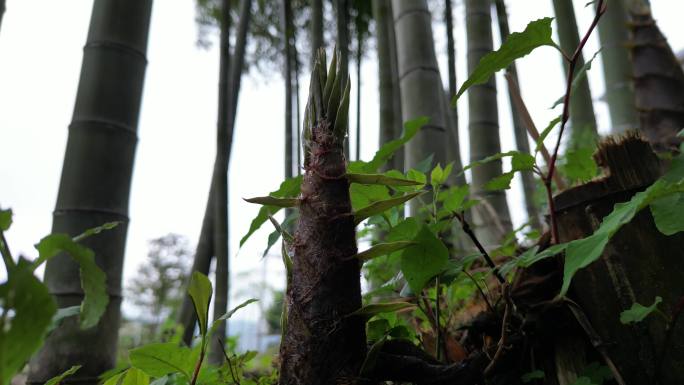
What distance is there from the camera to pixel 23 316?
20 centimetres

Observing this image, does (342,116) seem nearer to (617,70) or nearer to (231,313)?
(231,313)

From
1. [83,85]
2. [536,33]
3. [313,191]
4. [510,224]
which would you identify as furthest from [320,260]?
[510,224]

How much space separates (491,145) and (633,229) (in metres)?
0.85

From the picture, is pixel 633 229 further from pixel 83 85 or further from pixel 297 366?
Result: pixel 83 85

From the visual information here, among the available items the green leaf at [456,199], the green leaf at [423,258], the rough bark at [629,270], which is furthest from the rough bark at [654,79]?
the green leaf at [423,258]

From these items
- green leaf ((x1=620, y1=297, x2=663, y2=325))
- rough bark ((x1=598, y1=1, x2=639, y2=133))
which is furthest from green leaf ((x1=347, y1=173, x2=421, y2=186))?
rough bark ((x1=598, y1=1, x2=639, y2=133))

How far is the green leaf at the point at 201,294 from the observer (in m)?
0.39

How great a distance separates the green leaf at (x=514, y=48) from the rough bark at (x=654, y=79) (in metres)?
0.61

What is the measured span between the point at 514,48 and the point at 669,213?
18cm

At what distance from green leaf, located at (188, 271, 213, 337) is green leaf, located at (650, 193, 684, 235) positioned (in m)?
0.36

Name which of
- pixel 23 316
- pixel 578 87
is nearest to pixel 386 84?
pixel 578 87

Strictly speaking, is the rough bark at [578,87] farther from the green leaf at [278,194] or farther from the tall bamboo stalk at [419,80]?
the green leaf at [278,194]

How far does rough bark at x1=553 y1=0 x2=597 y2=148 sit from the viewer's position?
4.09ft

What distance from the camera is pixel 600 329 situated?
1.53 ft
